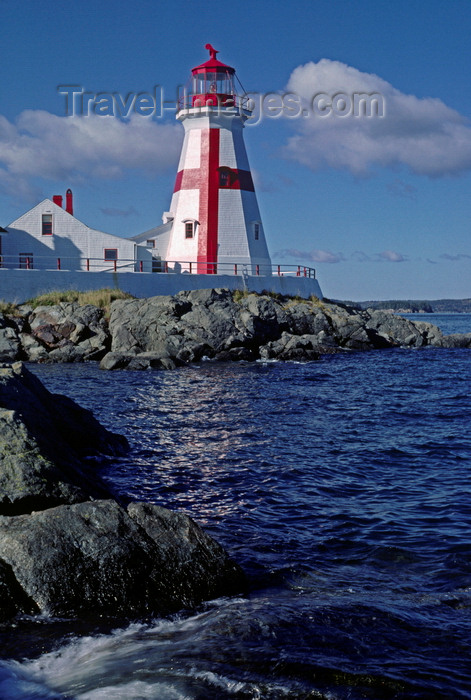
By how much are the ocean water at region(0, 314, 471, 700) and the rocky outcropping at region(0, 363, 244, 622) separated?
22 cm

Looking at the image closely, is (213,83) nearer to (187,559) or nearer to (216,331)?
(216,331)

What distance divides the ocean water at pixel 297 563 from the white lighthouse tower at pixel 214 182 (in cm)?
2606

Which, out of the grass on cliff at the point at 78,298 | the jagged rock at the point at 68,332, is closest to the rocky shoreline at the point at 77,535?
the jagged rock at the point at 68,332

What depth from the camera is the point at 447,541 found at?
7.77 meters

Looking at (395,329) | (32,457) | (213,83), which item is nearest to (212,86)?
(213,83)

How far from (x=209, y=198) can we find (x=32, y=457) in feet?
120

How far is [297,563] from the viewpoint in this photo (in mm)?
7234

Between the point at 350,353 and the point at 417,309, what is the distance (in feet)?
548

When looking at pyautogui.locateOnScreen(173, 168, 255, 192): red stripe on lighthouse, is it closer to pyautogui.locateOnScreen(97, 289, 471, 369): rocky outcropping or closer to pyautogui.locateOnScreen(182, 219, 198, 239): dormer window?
pyautogui.locateOnScreen(182, 219, 198, 239): dormer window

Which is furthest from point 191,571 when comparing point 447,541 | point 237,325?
point 237,325

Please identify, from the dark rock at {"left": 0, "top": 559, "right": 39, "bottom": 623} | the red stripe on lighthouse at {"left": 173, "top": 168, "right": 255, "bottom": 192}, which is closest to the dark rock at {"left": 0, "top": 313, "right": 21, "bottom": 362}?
the red stripe on lighthouse at {"left": 173, "top": 168, "right": 255, "bottom": 192}

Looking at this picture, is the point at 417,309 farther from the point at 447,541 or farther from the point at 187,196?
the point at 447,541

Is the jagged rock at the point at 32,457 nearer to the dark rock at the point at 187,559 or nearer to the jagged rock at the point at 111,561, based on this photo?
the jagged rock at the point at 111,561

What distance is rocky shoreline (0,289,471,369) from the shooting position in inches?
1138
